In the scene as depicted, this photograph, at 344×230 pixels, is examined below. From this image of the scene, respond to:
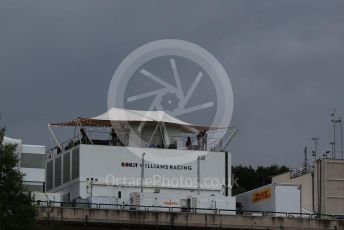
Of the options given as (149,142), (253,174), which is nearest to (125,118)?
(149,142)

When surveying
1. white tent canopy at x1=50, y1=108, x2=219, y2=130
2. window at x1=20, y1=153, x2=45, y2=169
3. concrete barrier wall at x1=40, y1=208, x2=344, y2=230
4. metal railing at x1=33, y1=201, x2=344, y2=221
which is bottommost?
concrete barrier wall at x1=40, y1=208, x2=344, y2=230

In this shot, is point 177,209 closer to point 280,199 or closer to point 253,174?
point 280,199

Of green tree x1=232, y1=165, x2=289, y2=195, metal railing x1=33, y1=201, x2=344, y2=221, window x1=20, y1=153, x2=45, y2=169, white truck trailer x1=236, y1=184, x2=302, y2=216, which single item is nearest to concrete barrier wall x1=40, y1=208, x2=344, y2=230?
metal railing x1=33, y1=201, x2=344, y2=221

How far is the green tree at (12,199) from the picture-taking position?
49.2 metres

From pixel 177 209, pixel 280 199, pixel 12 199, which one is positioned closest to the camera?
pixel 12 199

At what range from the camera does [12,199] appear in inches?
1966

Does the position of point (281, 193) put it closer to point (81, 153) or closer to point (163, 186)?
point (163, 186)

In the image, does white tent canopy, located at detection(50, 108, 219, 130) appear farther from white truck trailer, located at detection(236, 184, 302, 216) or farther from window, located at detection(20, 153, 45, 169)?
white truck trailer, located at detection(236, 184, 302, 216)

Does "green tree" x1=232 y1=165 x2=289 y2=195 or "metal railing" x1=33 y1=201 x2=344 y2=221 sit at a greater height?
"green tree" x1=232 y1=165 x2=289 y2=195

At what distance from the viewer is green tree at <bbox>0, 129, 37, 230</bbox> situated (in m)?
49.2

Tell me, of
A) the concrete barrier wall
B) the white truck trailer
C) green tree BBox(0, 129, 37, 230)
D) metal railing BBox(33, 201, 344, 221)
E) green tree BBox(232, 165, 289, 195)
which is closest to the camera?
green tree BBox(0, 129, 37, 230)

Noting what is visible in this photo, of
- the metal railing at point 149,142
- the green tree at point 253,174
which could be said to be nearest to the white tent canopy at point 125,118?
the metal railing at point 149,142

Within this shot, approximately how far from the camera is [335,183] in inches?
3903

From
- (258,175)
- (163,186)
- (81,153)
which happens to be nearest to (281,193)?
(163,186)
